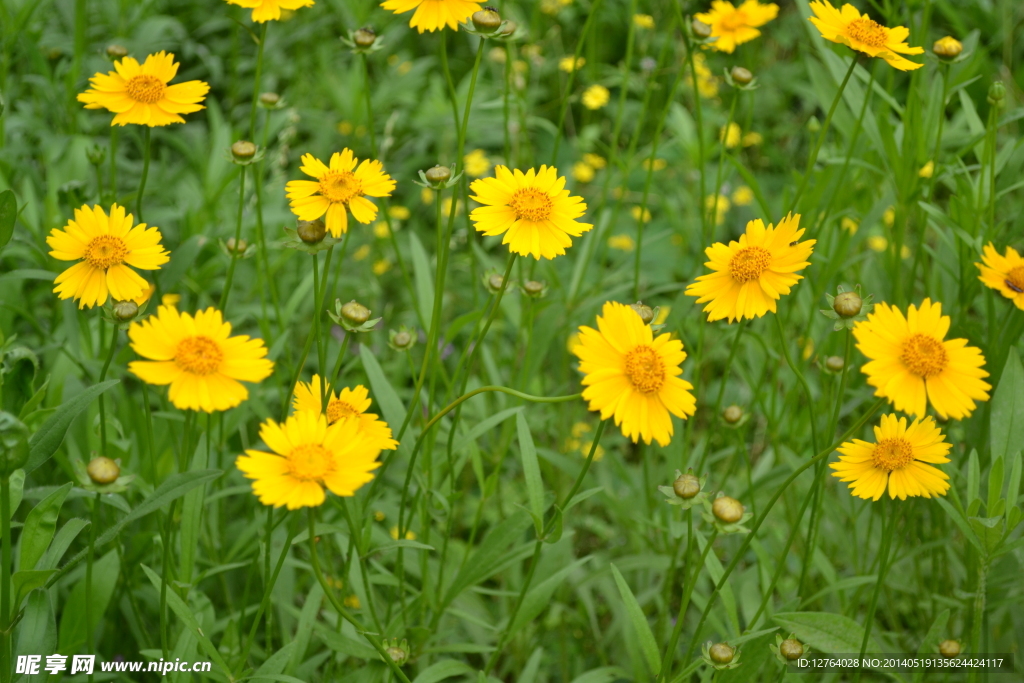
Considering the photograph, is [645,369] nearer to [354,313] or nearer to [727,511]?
[727,511]

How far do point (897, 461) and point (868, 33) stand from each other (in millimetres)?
567

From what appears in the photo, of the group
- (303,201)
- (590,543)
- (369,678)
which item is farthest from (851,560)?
(303,201)

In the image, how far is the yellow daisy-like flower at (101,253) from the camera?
0.96 m

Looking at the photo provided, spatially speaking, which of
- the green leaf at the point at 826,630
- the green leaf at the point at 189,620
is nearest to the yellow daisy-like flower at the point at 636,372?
the green leaf at the point at 826,630

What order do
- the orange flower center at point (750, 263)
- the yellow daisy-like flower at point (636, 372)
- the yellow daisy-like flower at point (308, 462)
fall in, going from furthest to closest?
the orange flower center at point (750, 263), the yellow daisy-like flower at point (636, 372), the yellow daisy-like flower at point (308, 462)

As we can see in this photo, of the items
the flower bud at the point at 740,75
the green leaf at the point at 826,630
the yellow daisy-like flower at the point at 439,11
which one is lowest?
the green leaf at the point at 826,630

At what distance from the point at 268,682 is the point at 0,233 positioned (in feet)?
2.06

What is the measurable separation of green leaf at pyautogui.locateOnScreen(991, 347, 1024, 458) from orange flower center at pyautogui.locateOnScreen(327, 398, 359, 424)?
86 centimetres

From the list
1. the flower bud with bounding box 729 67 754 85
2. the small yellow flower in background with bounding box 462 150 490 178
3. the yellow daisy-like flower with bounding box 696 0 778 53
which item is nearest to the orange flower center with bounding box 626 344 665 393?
the flower bud with bounding box 729 67 754 85

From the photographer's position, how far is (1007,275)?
3.37 ft

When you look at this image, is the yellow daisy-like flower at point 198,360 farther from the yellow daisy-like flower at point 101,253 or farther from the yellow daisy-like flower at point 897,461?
the yellow daisy-like flower at point 897,461

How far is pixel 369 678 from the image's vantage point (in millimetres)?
1174

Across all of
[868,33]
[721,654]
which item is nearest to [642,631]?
[721,654]

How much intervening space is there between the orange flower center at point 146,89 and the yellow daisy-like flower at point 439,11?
327 mm
